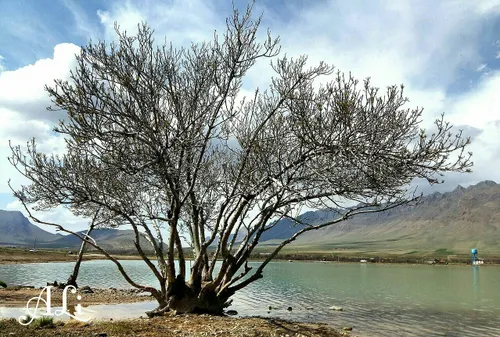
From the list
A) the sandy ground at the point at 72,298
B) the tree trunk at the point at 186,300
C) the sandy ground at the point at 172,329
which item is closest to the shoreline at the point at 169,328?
the sandy ground at the point at 172,329

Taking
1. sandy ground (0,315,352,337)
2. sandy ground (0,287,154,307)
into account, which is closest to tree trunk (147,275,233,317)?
sandy ground (0,315,352,337)

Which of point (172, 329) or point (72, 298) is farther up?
point (172, 329)

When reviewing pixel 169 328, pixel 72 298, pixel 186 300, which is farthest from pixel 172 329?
pixel 72 298

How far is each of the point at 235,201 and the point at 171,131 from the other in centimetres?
466

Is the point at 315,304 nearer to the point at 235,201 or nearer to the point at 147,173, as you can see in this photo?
the point at 235,201

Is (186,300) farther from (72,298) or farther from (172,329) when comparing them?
(72,298)

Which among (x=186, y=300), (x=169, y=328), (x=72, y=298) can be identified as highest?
(x=186, y=300)

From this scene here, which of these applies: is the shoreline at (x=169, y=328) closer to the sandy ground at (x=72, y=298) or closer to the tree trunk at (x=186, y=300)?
the tree trunk at (x=186, y=300)

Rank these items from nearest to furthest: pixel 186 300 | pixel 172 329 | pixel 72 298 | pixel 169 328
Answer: pixel 172 329, pixel 169 328, pixel 186 300, pixel 72 298

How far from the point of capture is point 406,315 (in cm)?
2692

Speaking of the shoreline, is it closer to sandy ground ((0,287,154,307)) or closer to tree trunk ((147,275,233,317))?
tree trunk ((147,275,233,317))

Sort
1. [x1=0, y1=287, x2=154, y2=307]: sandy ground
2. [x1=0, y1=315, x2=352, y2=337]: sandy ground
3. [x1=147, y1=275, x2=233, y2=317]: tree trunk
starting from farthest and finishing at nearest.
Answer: [x1=0, y1=287, x2=154, y2=307]: sandy ground
[x1=147, y1=275, x2=233, y2=317]: tree trunk
[x1=0, y1=315, x2=352, y2=337]: sandy ground

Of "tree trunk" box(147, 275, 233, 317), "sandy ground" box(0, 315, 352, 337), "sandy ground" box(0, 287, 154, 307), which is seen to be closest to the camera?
"sandy ground" box(0, 315, 352, 337)

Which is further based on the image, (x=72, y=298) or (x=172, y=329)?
(x=72, y=298)
